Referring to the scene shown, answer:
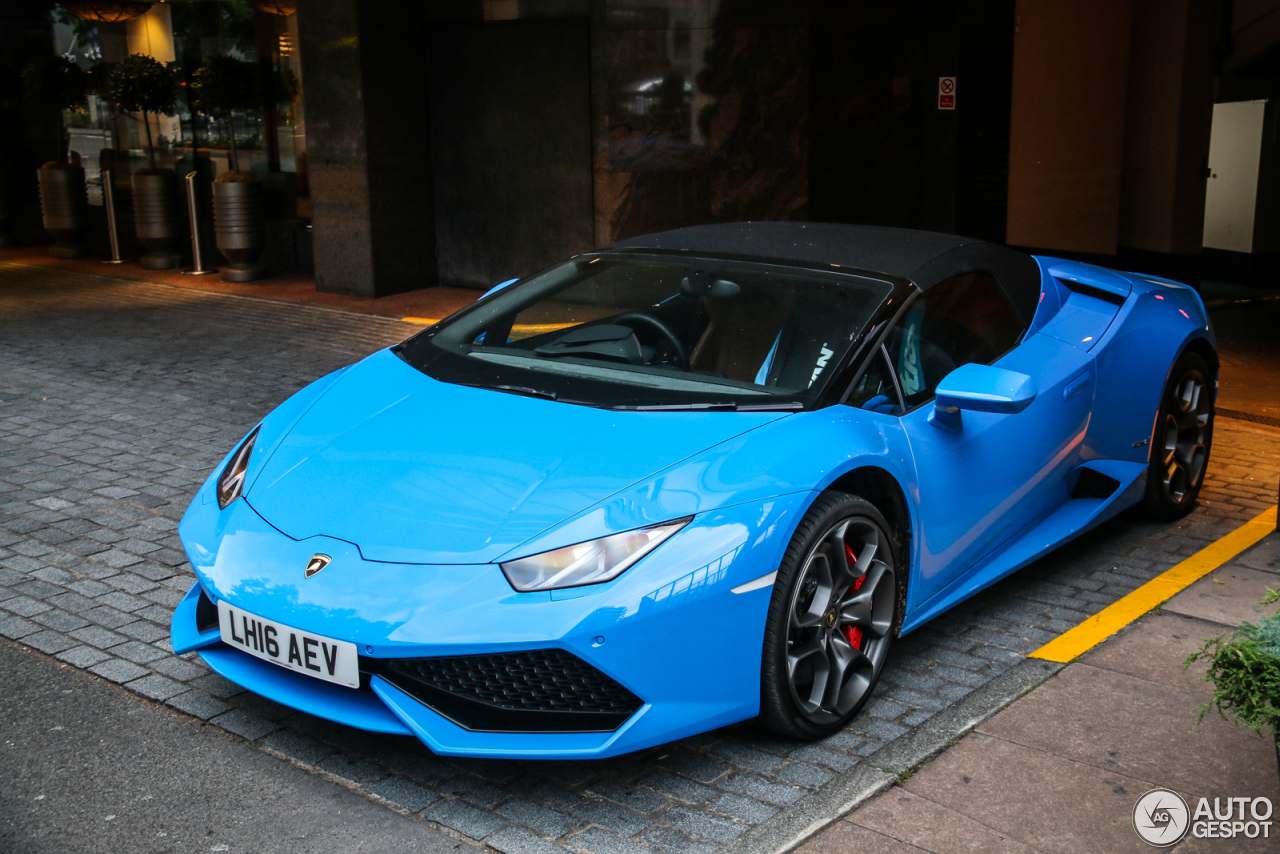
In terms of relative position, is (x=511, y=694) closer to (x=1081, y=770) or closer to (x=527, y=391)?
(x=527, y=391)

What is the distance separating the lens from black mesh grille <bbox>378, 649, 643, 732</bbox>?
2.92 meters

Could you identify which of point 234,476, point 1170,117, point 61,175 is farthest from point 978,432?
point 61,175

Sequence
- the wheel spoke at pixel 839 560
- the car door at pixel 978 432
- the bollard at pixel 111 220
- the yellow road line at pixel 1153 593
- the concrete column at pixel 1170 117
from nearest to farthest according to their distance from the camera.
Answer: the wheel spoke at pixel 839 560
the car door at pixel 978 432
the yellow road line at pixel 1153 593
the concrete column at pixel 1170 117
the bollard at pixel 111 220

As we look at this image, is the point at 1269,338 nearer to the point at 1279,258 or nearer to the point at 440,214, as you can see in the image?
the point at 1279,258

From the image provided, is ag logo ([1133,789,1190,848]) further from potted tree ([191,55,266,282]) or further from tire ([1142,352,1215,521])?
potted tree ([191,55,266,282])

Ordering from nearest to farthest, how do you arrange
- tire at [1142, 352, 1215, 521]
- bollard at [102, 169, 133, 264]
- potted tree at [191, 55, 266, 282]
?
tire at [1142, 352, 1215, 521]
potted tree at [191, 55, 266, 282]
bollard at [102, 169, 133, 264]

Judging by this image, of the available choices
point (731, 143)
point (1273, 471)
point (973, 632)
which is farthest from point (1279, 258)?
point (973, 632)

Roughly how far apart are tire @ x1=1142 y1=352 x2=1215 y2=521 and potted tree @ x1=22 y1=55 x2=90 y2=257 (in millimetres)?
12667

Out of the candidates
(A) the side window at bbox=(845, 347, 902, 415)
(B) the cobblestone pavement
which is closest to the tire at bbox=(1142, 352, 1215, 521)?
(B) the cobblestone pavement

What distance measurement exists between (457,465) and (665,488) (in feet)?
1.97

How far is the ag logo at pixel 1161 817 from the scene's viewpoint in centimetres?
293

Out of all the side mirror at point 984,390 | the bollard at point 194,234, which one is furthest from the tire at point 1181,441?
the bollard at point 194,234

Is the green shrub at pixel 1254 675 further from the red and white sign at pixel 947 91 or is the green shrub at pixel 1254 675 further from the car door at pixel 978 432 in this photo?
the red and white sign at pixel 947 91

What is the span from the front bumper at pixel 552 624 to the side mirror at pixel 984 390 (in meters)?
0.75
